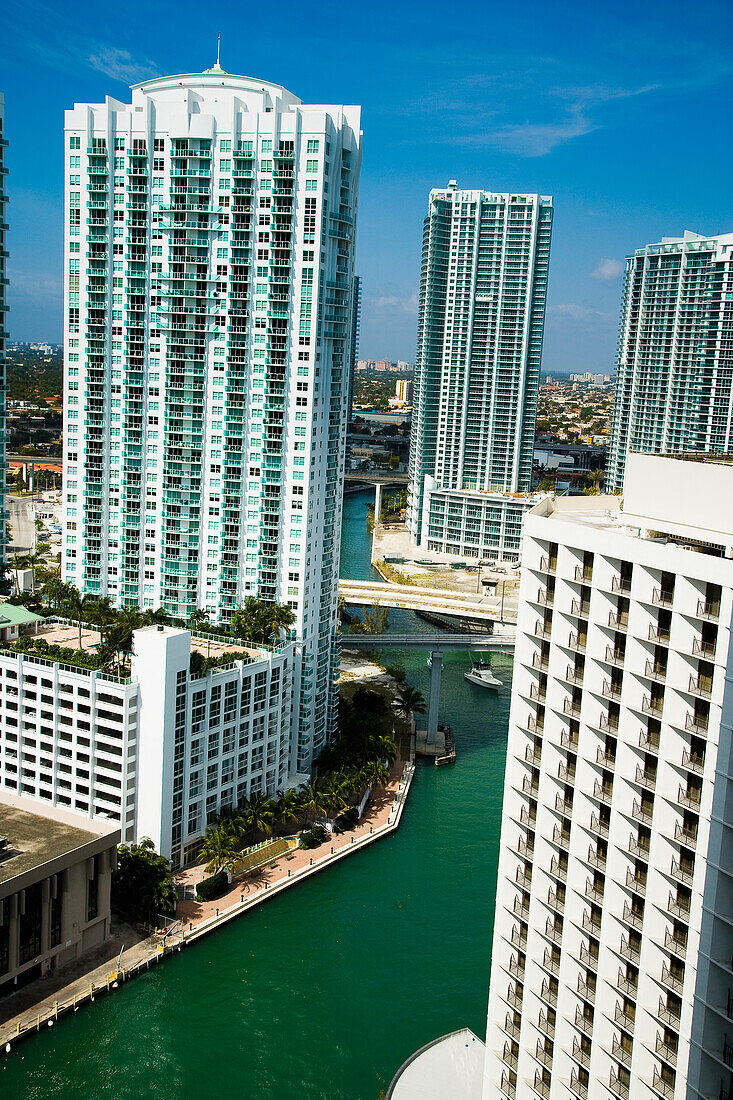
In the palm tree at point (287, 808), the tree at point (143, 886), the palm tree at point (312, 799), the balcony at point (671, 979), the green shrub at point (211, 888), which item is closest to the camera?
the balcony at point (671, 979)

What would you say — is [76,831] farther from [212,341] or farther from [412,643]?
[412,643]

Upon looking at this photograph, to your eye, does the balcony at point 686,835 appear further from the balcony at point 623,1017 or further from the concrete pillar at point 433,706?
the concrete pillar at point 433,706

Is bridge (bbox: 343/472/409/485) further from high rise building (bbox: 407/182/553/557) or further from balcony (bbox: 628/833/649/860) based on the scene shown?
balcony (bbox: 628/833/649/860)

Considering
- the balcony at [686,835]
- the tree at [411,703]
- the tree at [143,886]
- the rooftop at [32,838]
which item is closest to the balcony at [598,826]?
the balcony at [686,835]

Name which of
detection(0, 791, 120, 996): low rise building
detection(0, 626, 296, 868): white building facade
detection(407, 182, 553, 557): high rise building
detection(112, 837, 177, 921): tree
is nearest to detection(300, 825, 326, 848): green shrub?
detection(0, 626, 296, 868): white building facade

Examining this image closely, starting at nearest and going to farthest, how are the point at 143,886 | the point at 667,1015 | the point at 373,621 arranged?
the point at 667,1015 → the point at 143,886 → the point at 373,621

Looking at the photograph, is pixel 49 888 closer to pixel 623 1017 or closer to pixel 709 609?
pixel 623 1017

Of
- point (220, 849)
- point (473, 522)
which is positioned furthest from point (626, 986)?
point (473, 522)
